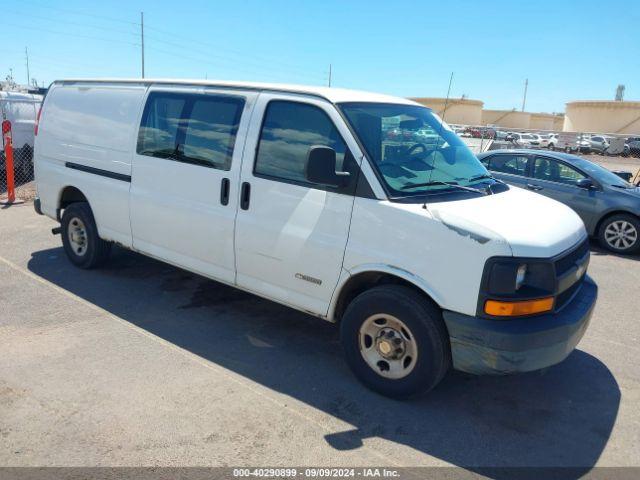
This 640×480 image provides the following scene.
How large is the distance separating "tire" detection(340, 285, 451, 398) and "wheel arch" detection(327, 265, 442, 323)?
0.26 feet

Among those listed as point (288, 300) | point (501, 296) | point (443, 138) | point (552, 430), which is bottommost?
point (552, 430)

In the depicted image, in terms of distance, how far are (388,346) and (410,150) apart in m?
1.46

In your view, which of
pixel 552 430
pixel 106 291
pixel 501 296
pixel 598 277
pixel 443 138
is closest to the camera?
pixel 501 296

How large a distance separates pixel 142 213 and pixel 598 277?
5936 mm

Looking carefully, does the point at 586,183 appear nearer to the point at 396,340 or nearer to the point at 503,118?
the point at 396,340

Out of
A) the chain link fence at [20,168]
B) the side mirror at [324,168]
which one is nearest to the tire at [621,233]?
the side mirror at [324,168]

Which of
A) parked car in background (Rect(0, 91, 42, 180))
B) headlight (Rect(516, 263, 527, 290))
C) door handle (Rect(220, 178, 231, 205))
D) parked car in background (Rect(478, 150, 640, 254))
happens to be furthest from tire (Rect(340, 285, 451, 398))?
parked car in background (Rect(0, 91, 42, 180))

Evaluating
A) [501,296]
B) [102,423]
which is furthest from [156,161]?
[501,296]

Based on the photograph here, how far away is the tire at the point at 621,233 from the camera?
332 inches

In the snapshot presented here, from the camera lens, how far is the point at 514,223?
342 centimetres

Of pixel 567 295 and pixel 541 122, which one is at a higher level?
pixel 541 122

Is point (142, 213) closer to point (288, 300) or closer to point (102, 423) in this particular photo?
point (288, 300)

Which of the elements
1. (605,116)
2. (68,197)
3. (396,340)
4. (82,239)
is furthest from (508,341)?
(605,116)

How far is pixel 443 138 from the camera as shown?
444cm
